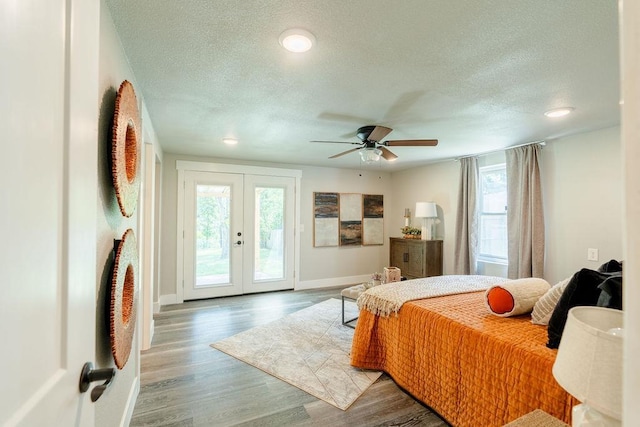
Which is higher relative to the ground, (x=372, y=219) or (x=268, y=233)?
(x=372, y=219)

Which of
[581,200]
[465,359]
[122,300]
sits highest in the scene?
[581,200]

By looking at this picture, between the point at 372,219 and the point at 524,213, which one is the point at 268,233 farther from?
the point at 524,213

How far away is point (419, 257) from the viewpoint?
5.12 m

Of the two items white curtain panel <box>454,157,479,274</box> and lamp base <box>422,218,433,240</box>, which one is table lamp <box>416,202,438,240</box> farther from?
white curtain panel <box>454,157,479,274</box>

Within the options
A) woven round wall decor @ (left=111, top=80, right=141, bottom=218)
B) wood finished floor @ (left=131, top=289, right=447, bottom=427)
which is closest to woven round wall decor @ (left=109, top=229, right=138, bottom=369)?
woven round wall decor @ (left=111, top=80, right=141, bottom=218)

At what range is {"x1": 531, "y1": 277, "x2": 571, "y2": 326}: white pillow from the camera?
6.11ft

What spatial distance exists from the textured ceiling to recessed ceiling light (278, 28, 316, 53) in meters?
0.04

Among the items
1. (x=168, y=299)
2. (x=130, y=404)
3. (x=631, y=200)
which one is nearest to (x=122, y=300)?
(x=130, y=404)

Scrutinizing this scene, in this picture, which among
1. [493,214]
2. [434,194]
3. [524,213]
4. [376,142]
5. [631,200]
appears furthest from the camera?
[434,194]

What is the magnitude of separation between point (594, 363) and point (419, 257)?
4.41 meters

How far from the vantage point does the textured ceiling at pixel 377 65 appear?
140 centimetres

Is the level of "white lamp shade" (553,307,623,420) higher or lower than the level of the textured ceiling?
lower

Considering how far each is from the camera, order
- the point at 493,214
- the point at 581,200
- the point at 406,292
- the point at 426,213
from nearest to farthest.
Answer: the point at 406,292 < the point at 581,200 < the point at 493,214 < the point at 426,213

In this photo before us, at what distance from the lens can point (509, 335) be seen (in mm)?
1768
